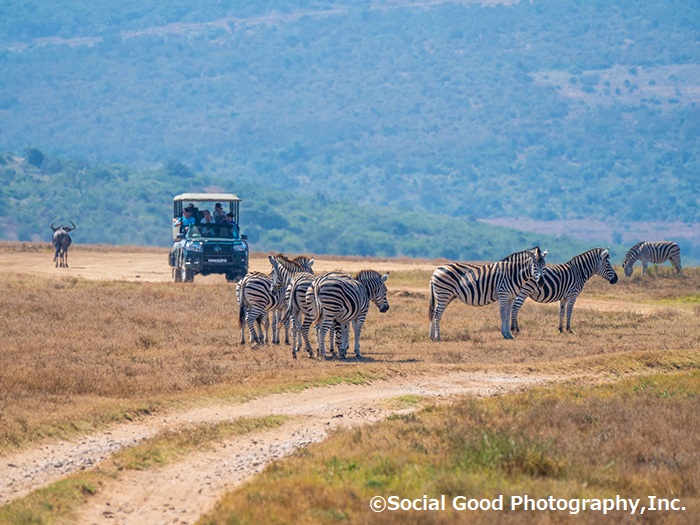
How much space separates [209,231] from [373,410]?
84.8 ft

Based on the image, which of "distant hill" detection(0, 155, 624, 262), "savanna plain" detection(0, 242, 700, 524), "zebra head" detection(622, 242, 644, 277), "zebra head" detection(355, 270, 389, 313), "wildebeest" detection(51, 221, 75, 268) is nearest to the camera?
"savanna plain" detection(0, 242, 700, 524)

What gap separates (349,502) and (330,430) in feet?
12.9

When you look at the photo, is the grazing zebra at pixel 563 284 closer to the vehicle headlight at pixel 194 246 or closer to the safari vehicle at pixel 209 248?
the safari vehicle at pixel 209 248

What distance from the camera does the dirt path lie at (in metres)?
13.7

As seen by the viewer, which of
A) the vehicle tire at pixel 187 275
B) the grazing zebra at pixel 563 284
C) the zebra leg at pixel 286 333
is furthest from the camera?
the vehicle tire at pixel 187 275

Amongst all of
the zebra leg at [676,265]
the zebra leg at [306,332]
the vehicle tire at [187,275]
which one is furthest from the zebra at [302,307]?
the zebra leg at [676,265]

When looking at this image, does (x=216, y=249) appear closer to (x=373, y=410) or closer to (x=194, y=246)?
(x=194, y=246)

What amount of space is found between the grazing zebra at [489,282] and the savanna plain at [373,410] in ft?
2.85

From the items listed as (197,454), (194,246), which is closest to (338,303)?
(197,454)

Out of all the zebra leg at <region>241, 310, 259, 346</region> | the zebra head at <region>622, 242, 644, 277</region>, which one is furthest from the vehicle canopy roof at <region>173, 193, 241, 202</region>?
the zebra leg at <region>241, 310, 259, 346</region>

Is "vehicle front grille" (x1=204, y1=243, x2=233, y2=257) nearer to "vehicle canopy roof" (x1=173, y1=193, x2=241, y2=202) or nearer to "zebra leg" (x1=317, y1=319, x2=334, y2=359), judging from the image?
"vehicle canopy roof" (x1=173, y1=193, x2=241, y2=202)

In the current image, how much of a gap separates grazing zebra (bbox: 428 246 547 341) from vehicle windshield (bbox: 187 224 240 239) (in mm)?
15347

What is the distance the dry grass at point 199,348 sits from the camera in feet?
62.2

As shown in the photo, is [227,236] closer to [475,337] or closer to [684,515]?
[475,337]
